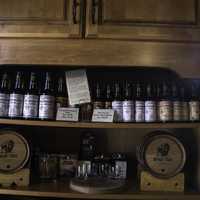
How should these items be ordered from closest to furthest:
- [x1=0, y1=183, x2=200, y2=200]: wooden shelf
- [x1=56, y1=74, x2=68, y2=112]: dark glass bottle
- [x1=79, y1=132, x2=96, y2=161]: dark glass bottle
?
[x1=0, y1=183, x2=200, y2=200]: wooden shelf, [x1=56, y1=74, x2=68, y2=112]: dark glass bottle, [x1=79, y1=132, x2=96, y2=161]: dark glass bottle

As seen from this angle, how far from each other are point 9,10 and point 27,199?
30.9 inches

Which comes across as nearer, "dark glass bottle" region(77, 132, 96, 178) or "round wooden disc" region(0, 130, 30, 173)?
"round wooden disc" region(0, 130, 30, 173)

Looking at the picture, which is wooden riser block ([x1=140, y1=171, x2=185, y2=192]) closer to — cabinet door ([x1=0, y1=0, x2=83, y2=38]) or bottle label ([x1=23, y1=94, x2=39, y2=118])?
bottle label ([x1=23, y1=94, x2=39, y2=118])

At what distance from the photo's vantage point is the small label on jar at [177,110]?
1.11m

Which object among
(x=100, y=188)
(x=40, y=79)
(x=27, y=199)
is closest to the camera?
(x=100, y=188)

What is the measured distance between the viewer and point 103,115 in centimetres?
114

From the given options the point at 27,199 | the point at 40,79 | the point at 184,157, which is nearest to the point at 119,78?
the point at 40,79

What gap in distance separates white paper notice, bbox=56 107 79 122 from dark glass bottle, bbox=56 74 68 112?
0.03 metres

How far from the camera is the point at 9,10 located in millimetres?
1117

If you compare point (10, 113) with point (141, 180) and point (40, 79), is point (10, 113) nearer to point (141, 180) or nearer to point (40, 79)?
point (40, 79)

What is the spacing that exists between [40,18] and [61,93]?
33 cm

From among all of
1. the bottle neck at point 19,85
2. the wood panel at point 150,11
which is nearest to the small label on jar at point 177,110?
the wood panel at point 150,11

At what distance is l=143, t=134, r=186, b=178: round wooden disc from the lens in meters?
1.15

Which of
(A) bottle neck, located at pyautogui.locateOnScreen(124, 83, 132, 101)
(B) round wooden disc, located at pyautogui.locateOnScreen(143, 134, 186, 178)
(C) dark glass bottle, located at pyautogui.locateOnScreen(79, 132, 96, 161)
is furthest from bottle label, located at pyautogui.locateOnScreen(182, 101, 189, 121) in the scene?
(C) dark glass bottle, located at pyautogui.locateOnScreen(79, 132, 96, 161)
